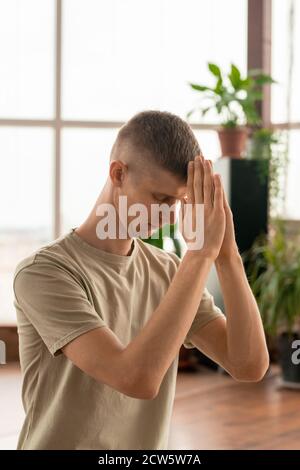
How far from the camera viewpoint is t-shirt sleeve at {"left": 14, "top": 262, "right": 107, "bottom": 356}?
1390 mm

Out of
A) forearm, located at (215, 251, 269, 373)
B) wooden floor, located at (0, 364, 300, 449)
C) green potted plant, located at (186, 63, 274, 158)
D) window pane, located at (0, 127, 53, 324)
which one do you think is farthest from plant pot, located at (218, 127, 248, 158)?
forearm, located at (215, 251, 269, 373)

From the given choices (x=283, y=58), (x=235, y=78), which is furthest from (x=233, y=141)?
(x=283, y=58)

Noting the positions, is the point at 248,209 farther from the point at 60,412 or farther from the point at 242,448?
the point at 60,412

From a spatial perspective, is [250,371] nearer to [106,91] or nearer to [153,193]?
[153,193]

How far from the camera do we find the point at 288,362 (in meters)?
5.20

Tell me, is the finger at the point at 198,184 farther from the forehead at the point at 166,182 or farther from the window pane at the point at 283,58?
the window pane at the point at 283,58

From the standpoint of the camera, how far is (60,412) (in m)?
1.40

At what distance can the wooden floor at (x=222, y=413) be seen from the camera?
12.8 feet

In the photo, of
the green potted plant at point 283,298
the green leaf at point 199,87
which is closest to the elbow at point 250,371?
the green potted plant at point 283,298

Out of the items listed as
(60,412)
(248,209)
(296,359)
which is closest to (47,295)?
(60,412)

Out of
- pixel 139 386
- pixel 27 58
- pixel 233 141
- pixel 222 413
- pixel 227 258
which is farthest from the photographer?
pixel 27 58

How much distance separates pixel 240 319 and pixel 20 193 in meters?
4.67

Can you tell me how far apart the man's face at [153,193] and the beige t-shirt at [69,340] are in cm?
10

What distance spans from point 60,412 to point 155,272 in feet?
1.19
